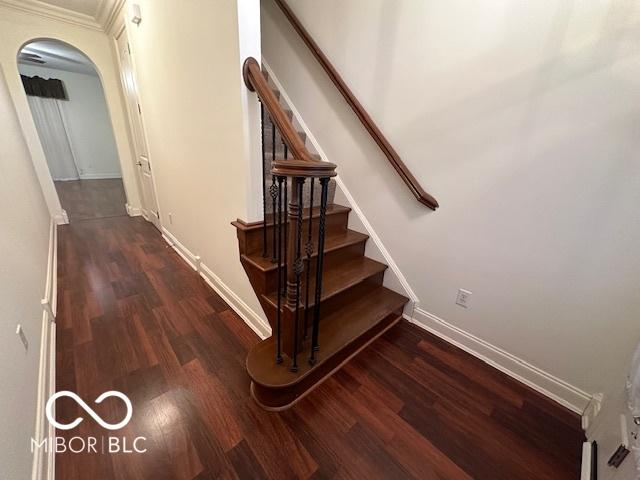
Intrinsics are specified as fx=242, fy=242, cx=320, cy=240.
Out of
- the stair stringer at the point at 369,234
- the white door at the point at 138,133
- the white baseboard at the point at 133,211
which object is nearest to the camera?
the stair stringer at the point at 369,234

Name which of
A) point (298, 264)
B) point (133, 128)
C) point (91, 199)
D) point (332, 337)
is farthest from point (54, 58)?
point (332, 337)

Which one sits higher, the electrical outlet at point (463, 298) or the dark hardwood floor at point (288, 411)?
the electrical outlet at point (463, 298)

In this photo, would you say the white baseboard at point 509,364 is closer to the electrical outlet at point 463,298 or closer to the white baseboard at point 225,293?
the electrical outlet at point 463,298

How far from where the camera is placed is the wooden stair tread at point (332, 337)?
3.77ft

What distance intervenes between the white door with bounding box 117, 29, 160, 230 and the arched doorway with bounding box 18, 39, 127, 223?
1.77m

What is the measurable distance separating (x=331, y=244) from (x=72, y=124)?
8.44m

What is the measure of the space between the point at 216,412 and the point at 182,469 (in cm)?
22

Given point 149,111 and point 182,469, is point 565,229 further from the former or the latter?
point 149,111

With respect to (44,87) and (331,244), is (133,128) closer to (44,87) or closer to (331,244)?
(331,244)

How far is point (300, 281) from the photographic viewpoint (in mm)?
1237

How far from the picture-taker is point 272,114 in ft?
3.57

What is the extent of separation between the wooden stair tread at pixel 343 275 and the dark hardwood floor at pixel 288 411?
0.42 metres

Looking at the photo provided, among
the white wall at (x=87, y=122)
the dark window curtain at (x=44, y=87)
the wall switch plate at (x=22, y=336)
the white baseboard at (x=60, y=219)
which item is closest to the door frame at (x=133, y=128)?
the white baseboard at (x=60, y=219)

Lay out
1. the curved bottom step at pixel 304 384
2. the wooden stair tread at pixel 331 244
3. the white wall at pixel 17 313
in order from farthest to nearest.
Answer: the wooden stair tread at pixel 331 244 < the curved bottom step at pixel 304 384 < the white wall at pixel 17 313
